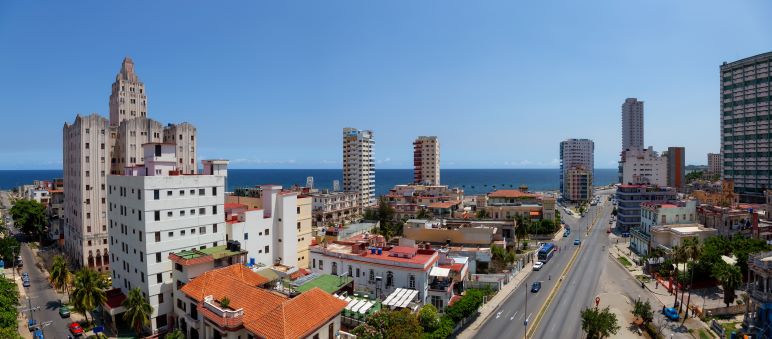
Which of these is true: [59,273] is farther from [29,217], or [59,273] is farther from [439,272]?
[29,217]

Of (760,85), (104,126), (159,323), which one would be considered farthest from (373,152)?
(159,323)

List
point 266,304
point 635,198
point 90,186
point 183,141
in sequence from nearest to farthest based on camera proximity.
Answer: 1. point 266,304
2. point 90,186
3. point 183,141
4. point 635,198

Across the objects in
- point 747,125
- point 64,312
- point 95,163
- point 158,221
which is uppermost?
point 747,125

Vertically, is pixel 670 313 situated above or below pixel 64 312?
above

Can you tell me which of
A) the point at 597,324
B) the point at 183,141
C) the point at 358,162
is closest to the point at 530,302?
the point at 597,324

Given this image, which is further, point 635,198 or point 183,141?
point 635,198

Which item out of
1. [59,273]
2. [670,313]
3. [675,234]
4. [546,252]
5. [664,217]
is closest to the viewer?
[670,313]

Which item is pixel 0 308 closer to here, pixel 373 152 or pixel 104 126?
pixel 104 126
